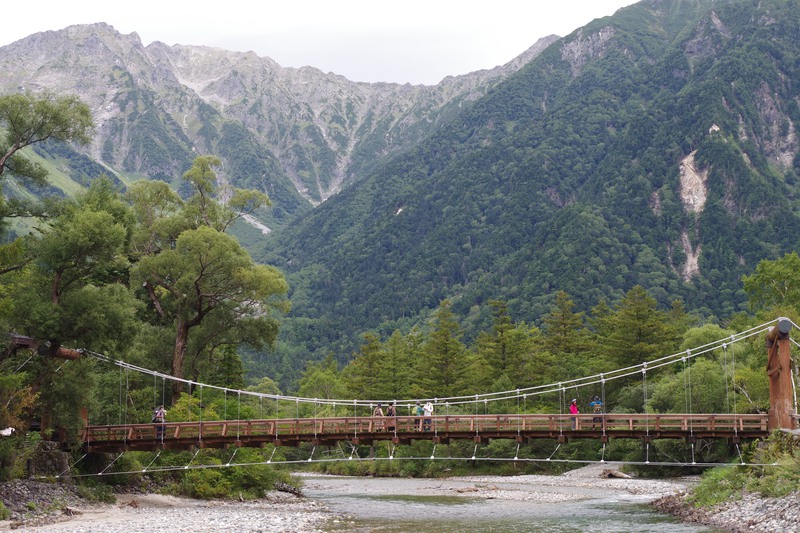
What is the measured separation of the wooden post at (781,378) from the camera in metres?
27.9

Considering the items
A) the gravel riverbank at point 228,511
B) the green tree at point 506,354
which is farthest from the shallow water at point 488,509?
the green tree at point 506,354

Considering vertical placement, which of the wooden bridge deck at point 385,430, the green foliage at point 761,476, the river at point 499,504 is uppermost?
the wooden bridge deck at point 385,430

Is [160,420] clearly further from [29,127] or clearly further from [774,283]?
[774,283]

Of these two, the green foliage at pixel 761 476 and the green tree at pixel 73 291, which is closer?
the green foliage at pixel 761 476

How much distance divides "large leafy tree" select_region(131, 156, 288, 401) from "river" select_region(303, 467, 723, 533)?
349 inches

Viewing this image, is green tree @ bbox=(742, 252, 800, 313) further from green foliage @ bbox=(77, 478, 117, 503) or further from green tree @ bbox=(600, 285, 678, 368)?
green foliage @ bbox=(77, 478, 117, 503)

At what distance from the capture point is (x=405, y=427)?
32.7m

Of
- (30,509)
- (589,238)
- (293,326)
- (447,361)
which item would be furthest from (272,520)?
(293,326)

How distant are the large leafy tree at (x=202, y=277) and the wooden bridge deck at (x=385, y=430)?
6690mm

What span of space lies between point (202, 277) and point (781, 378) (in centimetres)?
2356

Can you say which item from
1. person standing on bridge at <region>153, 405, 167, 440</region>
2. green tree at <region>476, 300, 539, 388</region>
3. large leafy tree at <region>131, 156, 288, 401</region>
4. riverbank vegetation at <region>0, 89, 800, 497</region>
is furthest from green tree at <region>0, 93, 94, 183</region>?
green tree at <region>476, 300, 539, 388</region>

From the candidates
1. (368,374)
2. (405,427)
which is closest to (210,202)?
(405,427)

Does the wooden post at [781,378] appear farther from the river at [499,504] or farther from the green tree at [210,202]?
the green tree at [210,202]

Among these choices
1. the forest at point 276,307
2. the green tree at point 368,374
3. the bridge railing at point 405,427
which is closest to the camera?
the forest at point 276,307
